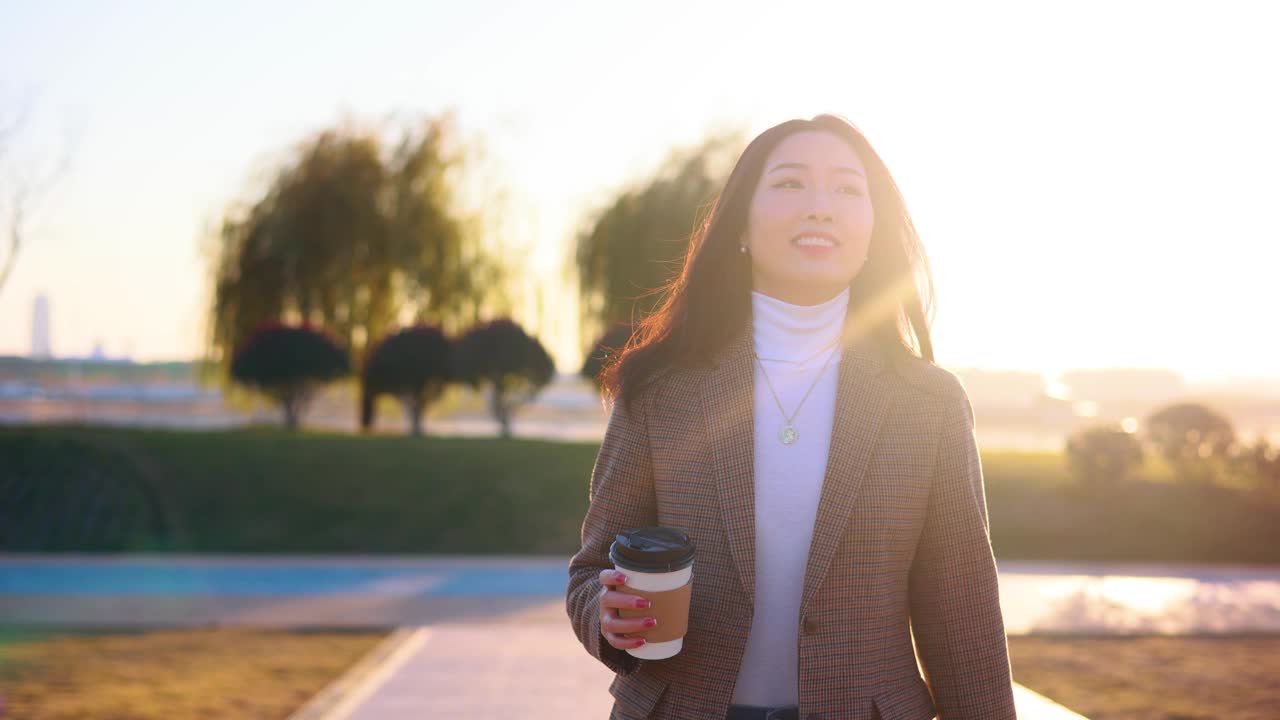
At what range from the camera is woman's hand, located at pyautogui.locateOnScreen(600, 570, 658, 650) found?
66.4 inches

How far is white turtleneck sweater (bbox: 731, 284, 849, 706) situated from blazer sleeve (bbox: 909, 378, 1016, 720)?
0.76 ft

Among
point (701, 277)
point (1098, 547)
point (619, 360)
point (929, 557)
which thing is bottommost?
point (1098, 547)

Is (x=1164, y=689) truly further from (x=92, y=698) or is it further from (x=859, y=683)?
(x=92, y=698)

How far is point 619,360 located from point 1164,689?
186 inches

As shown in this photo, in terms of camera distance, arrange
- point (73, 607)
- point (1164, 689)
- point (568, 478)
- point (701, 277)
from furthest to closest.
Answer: point (568, 478) < point (73, 607) < point (1164, 689) < point (701, 277)

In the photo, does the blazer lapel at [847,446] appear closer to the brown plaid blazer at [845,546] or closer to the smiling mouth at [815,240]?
the brown plaid blazer at [845,546]

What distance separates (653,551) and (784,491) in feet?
1.10

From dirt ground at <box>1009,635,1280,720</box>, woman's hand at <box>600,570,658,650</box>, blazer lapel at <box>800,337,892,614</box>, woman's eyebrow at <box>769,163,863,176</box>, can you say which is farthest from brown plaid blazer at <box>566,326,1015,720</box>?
dirt ground at <box>1009,635,1280,720</box>

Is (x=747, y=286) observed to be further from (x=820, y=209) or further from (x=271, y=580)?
(x=271, y=580)

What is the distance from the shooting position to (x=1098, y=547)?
10.4 m

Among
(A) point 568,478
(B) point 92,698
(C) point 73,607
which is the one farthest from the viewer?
(A) point 568,478

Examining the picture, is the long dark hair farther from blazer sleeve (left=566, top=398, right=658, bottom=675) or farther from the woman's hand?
the woman's hand

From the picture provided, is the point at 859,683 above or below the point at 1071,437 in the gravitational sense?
above

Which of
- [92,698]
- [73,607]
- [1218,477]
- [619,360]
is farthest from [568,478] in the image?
[619,360]
